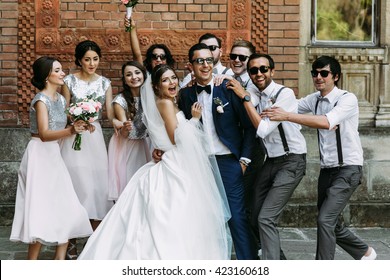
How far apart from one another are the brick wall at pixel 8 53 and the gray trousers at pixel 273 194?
12.9 feet

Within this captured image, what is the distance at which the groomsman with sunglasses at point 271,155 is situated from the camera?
7.24 m

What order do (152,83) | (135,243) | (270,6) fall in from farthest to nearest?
(270,6)
(152,83)
(135,243)

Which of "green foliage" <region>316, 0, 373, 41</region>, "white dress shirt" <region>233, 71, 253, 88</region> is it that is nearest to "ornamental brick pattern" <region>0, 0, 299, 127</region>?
"green foliage" <region>316, 0, 373, 41</region>

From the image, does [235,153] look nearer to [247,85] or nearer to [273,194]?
[273,194]

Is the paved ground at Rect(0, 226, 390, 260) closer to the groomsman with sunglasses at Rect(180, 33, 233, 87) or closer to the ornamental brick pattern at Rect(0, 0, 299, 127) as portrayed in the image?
the ornamental brick pattern at Rect(0, 0, 299, 127)

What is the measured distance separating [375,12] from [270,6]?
4.84 feet

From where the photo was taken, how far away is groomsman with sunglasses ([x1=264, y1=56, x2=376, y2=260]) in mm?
7113

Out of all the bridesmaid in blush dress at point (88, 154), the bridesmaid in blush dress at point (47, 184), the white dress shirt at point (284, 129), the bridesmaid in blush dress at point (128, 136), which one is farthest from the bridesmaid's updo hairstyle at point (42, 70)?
the white dress shirt at point (284, 129)

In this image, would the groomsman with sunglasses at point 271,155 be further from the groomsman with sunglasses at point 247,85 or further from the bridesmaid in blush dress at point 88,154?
the bridesmaid in blush dress at point 88,154

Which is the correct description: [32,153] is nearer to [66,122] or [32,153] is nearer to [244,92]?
[66,122]

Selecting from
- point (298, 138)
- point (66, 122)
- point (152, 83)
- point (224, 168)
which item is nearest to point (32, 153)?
point (66, 122)

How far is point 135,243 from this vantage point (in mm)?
7078

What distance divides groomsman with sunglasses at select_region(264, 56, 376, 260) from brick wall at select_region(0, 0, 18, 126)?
4155 millimetres

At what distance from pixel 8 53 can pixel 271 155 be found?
414 centimetres
